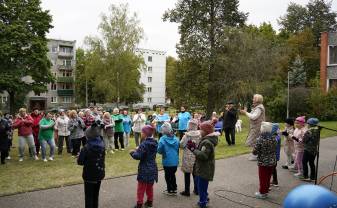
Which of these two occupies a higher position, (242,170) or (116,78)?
(116,78)

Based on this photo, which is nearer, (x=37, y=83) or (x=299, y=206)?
(x=299, y=206)

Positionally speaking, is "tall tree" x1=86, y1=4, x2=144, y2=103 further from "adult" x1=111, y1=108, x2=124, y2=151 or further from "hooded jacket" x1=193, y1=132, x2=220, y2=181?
"hooded jacket" x1=193, y1=132, x2=220, y2=181

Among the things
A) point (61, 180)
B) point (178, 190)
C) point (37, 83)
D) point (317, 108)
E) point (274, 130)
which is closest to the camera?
point (274, 130)

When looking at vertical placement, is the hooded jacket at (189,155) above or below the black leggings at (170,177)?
above

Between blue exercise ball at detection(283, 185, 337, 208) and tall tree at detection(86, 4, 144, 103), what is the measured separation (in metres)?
44.1

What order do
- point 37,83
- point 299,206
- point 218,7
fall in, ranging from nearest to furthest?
point 299,206 → point 218,7 → point 37,83

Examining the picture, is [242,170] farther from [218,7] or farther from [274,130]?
[218,7]

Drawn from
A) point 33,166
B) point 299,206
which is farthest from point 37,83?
point 299,206

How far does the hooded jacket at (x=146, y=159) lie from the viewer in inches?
296

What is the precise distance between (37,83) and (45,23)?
660cm

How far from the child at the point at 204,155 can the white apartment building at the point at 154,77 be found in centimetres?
8217

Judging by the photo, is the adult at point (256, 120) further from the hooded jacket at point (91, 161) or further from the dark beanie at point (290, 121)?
the hooded jacket at point (91, 161)

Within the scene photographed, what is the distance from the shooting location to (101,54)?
48.6 meters

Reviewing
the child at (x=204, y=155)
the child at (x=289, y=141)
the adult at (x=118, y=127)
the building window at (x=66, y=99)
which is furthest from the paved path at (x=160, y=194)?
the building window at (x=66, y=99)
